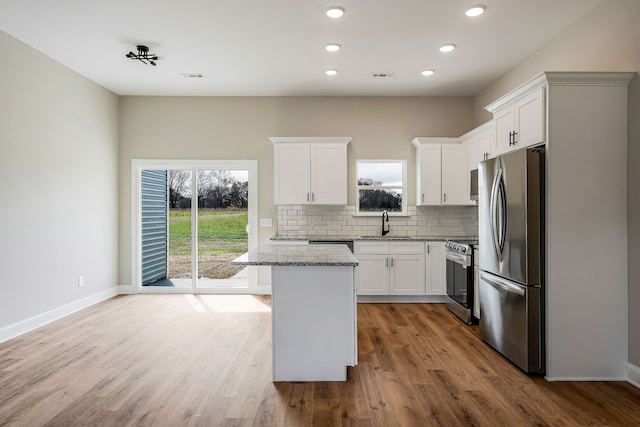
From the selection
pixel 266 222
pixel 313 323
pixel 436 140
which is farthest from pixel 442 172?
pixel 313 323

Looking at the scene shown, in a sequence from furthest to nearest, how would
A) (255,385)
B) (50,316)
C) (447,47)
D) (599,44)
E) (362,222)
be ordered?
(362,222), (50,316), (447,47), (599,44), (255,385)

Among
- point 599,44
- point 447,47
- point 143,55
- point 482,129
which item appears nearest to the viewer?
point 599,44

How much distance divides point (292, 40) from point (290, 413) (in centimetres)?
338

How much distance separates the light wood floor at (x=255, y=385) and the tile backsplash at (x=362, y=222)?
6.15ft

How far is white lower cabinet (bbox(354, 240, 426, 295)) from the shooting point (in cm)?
520

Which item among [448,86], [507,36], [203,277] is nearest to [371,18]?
[507,36]

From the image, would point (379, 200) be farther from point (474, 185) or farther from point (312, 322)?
point (312, 322)

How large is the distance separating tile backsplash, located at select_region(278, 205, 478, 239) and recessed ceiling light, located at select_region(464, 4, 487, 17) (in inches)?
117

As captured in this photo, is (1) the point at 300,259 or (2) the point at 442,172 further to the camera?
(2) the point at 442,172

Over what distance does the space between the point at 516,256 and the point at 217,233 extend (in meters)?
4.29

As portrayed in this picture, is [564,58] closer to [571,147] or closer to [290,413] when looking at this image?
[571,147]

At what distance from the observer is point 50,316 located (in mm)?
4348

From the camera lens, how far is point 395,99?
19.1ft

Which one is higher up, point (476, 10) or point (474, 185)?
point (476, 10)
